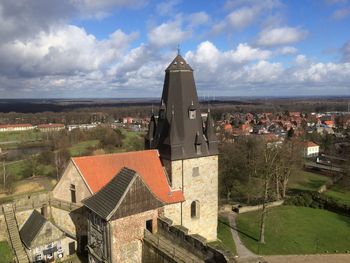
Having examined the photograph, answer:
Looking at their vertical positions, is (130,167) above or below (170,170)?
above

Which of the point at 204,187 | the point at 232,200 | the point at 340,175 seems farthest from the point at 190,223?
the point at 340,175

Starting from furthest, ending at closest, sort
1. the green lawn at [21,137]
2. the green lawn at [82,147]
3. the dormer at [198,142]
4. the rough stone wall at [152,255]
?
the green lawn at [21,137]
the green lawn at [82,147]
the dormer at [198,142]
the rough stone wall at [152,255]

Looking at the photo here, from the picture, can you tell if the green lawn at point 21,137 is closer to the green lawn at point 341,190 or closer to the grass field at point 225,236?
the green lawn at point 341,190

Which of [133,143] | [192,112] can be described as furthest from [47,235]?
[133,143]

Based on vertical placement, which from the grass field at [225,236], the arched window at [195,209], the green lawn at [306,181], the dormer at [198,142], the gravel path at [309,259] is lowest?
the green lawn at [306,181]

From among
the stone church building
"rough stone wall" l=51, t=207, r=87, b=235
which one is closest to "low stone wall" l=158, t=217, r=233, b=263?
the stone church building

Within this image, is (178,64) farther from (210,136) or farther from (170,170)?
(170,170)

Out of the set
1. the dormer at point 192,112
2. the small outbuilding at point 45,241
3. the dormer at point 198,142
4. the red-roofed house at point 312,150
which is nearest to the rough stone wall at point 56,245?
the small outbuilding at point 45,241
